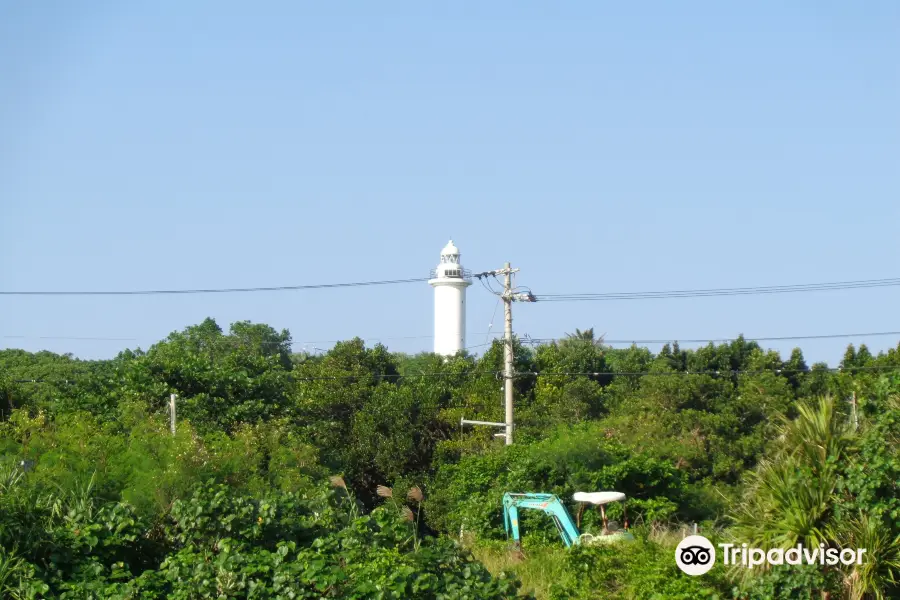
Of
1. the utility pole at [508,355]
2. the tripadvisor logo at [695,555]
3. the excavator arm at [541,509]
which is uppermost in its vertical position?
the utility pole at [508,355]

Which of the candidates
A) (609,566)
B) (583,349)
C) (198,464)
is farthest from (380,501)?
(609,566)

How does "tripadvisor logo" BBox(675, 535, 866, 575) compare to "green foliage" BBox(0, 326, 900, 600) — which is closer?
"green foliage" BBox(0, 326, 900, 600)

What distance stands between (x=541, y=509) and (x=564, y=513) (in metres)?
1.43

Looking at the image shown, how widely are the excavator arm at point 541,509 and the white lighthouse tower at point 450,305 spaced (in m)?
38.6

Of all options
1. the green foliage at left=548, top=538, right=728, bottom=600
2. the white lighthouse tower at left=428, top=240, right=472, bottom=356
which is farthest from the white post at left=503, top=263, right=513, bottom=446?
the white lighthouse tower at left=428, top=240, right=472, bottom=356

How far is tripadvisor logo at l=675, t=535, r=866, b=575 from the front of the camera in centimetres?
1122

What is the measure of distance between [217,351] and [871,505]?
163 ft

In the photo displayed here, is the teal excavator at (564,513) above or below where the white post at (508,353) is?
Answer: below

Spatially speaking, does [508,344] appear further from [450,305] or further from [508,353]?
[450,305]

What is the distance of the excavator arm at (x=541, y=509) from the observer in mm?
18047

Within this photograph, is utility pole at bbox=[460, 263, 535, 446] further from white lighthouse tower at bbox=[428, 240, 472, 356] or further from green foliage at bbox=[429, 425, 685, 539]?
white lighthouse tower at bbox=[428, 240, 472, 356]

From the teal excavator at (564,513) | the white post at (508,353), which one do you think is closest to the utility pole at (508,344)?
the white post at (508,353)

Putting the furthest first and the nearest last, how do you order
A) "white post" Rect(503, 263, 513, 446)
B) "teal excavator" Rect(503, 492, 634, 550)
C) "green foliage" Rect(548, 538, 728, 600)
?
"white post" Rect(503, 263, 513, 446), "teal excavator" Rect(503, 492, 634, 550), "green foliage" Rect(548, 538, 728, 600)

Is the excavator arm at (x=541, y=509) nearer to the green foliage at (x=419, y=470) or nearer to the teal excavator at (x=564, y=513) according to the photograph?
the teal excavator at (x=564, y=513)
